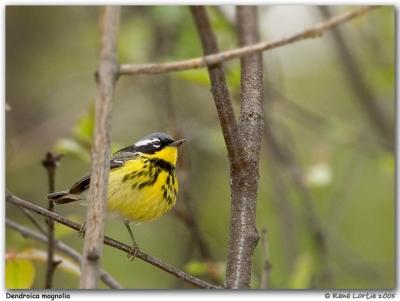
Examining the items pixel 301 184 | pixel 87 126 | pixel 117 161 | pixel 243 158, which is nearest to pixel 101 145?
pixel 243 158

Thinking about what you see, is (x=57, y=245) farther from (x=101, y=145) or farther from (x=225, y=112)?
(x=101, y=145)

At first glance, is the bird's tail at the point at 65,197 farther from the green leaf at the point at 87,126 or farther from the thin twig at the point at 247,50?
the thin twig at the point at 247,50

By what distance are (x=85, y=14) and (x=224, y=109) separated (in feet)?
6.07

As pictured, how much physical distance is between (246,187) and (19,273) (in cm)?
66

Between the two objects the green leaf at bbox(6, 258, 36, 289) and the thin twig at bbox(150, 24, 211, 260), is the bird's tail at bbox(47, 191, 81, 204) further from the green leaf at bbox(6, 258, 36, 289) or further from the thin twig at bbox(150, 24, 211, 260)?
the thin twig at bbox(150, 24, 211, 260)

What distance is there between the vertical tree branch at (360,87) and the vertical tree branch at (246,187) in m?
1.30

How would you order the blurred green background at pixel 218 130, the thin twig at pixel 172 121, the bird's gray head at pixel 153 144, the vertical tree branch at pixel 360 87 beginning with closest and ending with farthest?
the bird's gray head at pixel 153 144
the thin twig at pixel 172 121
the blurred green background at pixel 218 130
the vertical tree branch at pixel 360 87

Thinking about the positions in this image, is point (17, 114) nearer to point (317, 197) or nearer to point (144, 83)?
point (144, 83)

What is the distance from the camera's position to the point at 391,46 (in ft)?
9.04

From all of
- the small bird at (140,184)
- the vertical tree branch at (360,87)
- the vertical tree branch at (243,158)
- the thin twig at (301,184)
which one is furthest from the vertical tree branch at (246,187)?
the vertical tree branch at (360,87)

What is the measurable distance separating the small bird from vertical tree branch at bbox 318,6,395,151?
109 centimetres

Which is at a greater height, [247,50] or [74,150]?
[74,150]

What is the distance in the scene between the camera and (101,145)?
0.97 meters

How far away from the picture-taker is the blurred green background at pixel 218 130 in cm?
245
